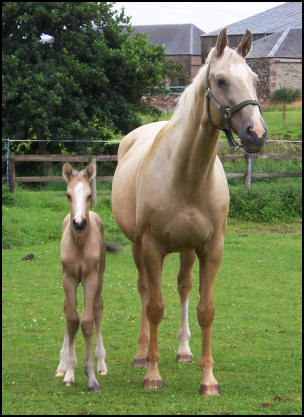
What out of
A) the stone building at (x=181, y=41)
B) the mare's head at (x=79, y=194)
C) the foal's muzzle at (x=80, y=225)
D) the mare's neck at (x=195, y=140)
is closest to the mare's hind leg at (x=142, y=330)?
the mare's head at (x=79, y=194)

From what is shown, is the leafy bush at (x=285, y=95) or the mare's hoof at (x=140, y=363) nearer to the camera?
the mare's hoof at (x=140, y=363)

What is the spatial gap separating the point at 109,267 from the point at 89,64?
883cm

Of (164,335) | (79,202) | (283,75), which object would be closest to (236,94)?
(79,202)

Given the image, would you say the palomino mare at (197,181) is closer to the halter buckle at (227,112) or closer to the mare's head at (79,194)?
the halter buckle at (227,112)

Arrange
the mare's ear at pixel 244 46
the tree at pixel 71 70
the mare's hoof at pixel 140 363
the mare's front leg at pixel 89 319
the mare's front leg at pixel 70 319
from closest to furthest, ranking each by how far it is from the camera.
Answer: the mare's ear at pixel 244 46 < the mare's front leg at pixel 89 319 < the mare's front leg at pixel 70 319 < the mare's hoof at pixel 140 363 < the tree at pixel 71 70

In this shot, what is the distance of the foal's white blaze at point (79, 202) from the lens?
5223 millimetres

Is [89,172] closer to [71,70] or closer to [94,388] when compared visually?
[94,388]

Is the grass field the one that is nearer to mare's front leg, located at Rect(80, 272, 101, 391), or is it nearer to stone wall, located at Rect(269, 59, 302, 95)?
mare's front leg, located at Rect(80, 272, 101, 391)

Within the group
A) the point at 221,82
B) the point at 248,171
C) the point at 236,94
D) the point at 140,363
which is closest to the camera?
the point at 236,94

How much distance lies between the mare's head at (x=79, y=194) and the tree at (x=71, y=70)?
11754 millimetres

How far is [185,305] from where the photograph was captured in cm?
A: 667

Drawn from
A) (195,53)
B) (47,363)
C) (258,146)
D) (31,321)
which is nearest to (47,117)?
(31,321)

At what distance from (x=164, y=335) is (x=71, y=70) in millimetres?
12056

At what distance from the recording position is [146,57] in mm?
18438
